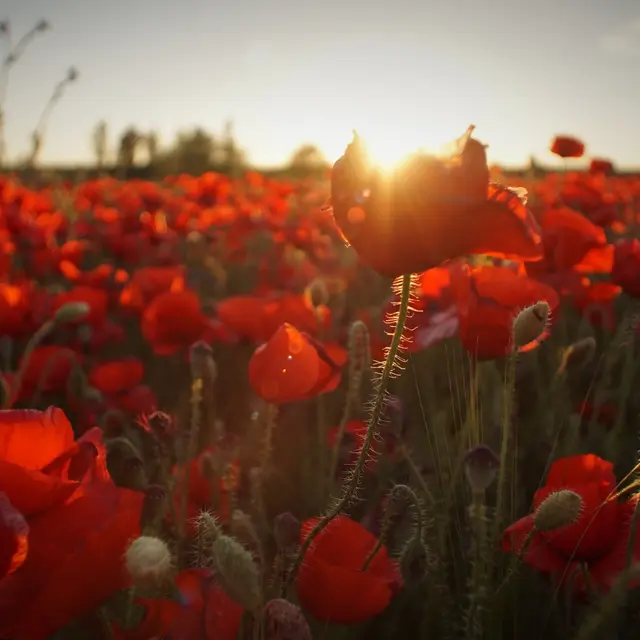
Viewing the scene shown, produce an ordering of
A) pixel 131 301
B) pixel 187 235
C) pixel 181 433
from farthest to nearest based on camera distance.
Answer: pixel 187 235
pixel 131 301
pixel 181 433

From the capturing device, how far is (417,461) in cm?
142

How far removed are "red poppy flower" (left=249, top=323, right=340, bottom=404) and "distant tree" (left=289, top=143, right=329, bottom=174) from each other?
9308 millimetres

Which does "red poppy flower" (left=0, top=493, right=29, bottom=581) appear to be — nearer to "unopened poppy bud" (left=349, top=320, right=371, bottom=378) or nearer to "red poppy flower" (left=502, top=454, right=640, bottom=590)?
"red poppy flower" (left=502, top=454, right=640, bottom=590)

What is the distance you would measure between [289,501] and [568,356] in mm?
575

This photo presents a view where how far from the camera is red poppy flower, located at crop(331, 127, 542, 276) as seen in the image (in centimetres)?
64

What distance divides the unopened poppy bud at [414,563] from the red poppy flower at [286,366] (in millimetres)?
261

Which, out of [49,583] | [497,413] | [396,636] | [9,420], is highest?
[9,420]

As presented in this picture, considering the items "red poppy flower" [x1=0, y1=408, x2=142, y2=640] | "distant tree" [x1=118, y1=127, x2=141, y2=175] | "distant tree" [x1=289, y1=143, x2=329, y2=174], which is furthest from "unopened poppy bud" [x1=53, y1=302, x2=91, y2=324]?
"distant tree" [x1=289, y1=143, x2=329, y2=174]

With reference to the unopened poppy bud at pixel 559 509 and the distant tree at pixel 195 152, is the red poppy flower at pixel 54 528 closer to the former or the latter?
the unopened poppy bud at pixel 559 509

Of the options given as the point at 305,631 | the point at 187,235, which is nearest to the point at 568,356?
the point at 305,631

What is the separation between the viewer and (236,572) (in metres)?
0.61

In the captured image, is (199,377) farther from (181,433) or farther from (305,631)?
(305,631)

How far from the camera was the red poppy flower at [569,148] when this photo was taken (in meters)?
3.15

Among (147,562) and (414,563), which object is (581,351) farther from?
(147,562)
